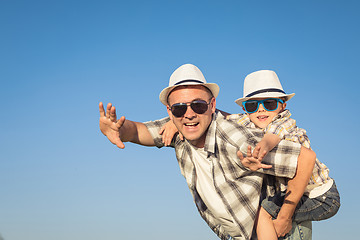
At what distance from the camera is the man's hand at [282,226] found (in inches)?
236

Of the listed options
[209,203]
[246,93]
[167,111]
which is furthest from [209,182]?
[246,93]

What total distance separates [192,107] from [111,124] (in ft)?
4.28

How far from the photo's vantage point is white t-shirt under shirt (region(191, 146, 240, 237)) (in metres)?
6.32

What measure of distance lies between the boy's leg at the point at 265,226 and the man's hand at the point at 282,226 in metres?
0.07

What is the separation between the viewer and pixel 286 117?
22.0 feet

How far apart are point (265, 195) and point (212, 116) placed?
1569mm

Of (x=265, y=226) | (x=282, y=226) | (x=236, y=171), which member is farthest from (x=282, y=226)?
(x=236, y=171)

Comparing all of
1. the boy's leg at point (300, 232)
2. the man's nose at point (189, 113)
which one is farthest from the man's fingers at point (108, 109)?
the boy's leg at point (300, 232)

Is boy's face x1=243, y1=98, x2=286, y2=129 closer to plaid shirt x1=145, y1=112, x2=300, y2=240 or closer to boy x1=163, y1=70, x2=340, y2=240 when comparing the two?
boy x1=163, y1=70, x2=340, y2=240

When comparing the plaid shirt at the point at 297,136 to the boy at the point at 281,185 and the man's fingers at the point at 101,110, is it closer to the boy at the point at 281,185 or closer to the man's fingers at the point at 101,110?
the boy at the point at 281,185

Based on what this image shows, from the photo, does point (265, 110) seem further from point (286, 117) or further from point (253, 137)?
point (253, 137)

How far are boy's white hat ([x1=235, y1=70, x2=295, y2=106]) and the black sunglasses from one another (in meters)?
1.13

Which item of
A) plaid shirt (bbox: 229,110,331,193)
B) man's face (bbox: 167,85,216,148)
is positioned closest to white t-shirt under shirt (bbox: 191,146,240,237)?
man's face (bbox: 167,85,216,148)

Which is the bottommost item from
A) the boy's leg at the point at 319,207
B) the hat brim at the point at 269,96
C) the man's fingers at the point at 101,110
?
the boy's leg at the point at 319,207
